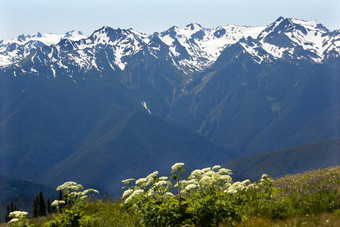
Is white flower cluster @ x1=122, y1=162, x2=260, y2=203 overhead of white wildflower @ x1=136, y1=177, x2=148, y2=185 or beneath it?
beneath

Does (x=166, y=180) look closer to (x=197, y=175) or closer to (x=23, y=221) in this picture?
(x=197, y=175)

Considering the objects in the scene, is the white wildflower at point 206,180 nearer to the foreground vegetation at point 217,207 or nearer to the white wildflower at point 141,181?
the foreground vegetation at point 217,207

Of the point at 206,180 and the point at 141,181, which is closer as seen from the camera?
the point at 206,180

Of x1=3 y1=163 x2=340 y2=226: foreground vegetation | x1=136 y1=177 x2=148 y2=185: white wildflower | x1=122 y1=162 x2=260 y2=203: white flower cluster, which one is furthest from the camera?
x1=136 y1=177 x2=148 y2=185: white wildflower

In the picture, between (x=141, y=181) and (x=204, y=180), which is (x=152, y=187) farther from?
(x=204, y=180)

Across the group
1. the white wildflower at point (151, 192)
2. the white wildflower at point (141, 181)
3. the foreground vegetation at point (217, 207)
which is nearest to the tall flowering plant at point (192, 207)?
the foreground vegetation at point (217, 207)

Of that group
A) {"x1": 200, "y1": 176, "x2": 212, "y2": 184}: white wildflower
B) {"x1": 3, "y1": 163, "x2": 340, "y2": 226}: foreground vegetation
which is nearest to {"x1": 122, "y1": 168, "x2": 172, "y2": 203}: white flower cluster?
{"x1": 3, "y1": 163, "x2": 340, "y2": 226}: foreground vegetation

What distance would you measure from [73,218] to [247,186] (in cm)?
580

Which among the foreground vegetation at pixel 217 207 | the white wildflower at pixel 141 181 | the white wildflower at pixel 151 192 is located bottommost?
the foreground vegetation at pixel 217 207

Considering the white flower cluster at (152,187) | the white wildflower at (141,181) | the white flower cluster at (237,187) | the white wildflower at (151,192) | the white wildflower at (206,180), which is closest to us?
the white wildflower at (206,180)

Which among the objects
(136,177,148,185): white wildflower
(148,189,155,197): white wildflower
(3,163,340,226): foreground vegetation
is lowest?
(3,163,340,226): foreground vegetation

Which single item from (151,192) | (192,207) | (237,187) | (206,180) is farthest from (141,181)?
(237,187)

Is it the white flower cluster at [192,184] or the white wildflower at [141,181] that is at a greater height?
the white wildflower at [141,181]

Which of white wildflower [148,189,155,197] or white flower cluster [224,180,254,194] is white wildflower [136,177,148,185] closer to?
white wildflower [148,189,155,197]
